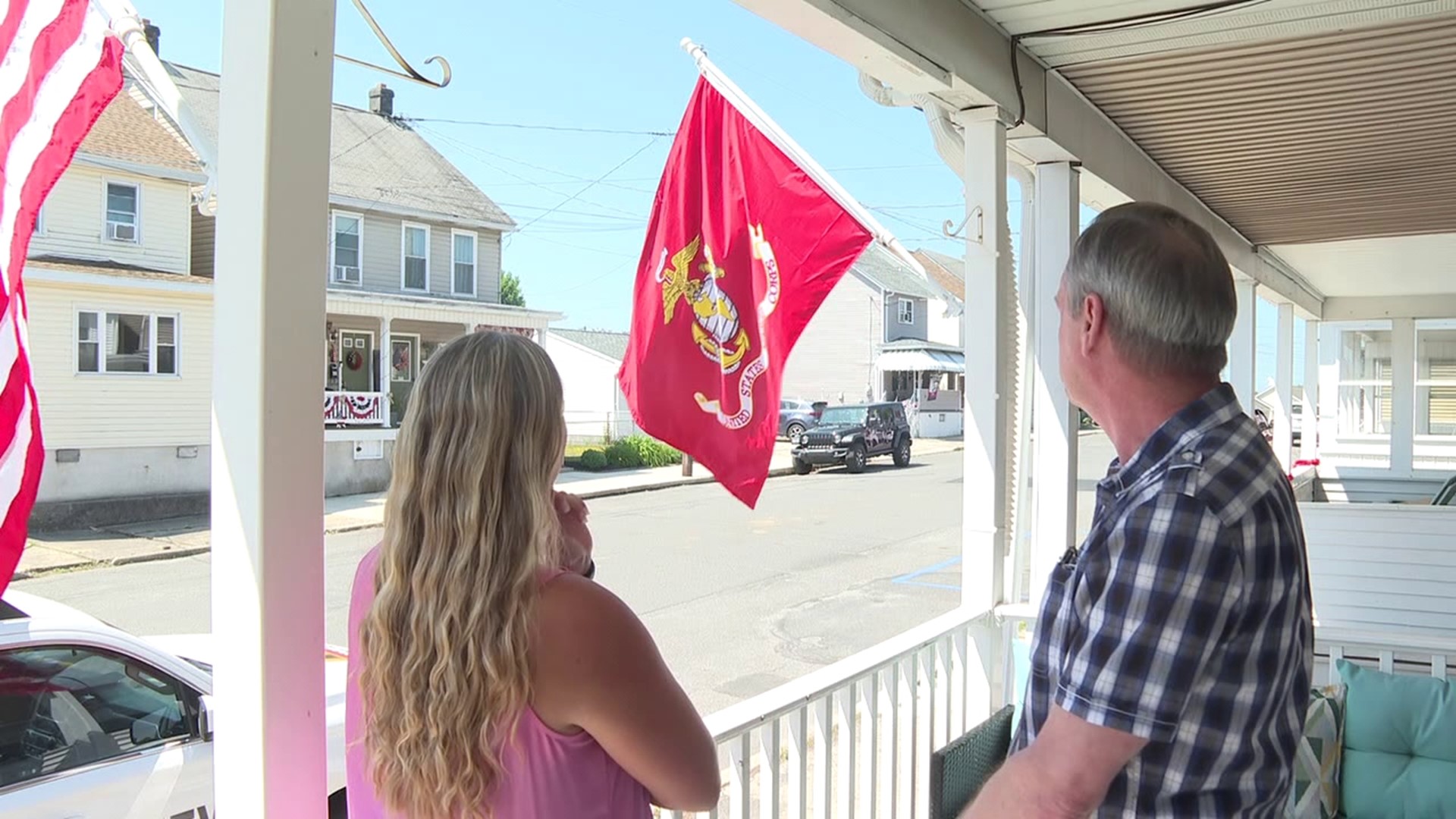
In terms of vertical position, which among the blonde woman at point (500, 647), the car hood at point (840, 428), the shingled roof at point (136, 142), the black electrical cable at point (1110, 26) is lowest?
the car hood at point (840, 428)

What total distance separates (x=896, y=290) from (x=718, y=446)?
33.8 metres

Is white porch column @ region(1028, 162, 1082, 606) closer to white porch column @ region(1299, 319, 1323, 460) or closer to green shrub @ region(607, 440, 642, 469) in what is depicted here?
white porch column @ region(1299, 319, 1323, 460)

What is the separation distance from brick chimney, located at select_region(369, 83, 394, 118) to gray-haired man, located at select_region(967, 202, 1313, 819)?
2229 centimetres

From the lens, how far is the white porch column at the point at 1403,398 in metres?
11.8

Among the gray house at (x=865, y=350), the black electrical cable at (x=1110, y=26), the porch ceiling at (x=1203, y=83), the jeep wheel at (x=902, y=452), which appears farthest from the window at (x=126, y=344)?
the gray house at (x=865, y=350)

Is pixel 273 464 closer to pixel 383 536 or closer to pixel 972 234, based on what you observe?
pixel 383 536

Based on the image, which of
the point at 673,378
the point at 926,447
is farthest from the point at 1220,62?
the point at 926,447

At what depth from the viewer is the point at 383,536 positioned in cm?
131

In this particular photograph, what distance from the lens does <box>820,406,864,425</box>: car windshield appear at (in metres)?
21.7

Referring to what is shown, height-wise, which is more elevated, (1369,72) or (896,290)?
(896,290)

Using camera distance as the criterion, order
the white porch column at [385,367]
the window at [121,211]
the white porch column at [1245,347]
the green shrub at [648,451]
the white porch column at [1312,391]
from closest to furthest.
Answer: the white porch column at [1245,347], the white porch column at [1312,391], the window at [121,211], the white porch column at [385,367], the green shrub at [648,451]

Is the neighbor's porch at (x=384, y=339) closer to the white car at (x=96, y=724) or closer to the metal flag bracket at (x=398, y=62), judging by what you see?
the white car at (x=96, y=724)

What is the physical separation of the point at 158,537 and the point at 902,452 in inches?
596

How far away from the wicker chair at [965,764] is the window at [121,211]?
1626 cm
